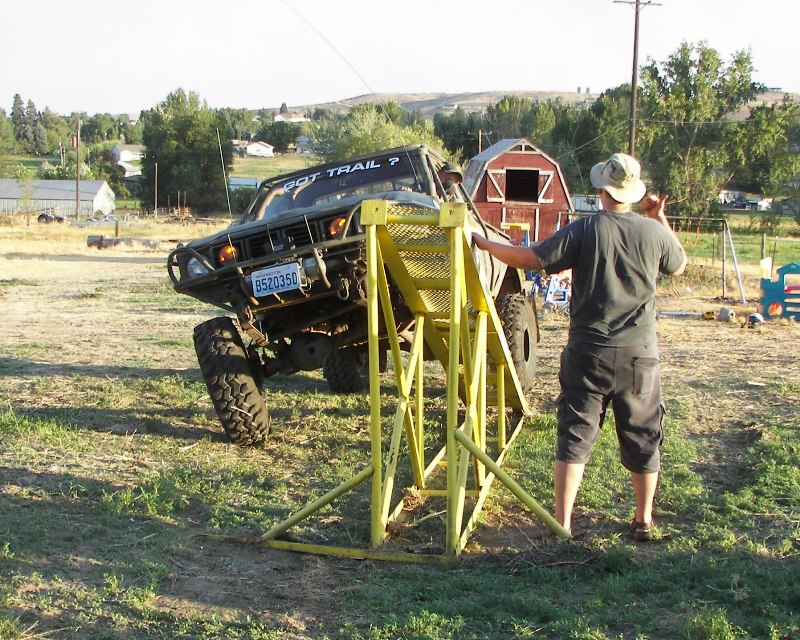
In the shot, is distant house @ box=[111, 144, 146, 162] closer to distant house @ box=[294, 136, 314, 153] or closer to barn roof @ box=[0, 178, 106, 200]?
distant house @ box=[294, 136, 314, 153]

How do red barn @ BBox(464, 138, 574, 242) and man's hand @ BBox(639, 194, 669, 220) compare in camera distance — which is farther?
red barn @ BBox(464, 138, 574, 242)

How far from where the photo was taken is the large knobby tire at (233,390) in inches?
265

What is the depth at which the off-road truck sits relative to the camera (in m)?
6.41

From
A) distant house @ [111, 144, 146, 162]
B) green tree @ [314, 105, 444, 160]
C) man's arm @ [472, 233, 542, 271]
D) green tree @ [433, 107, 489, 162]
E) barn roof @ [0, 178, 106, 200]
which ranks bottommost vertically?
man's arm @ [472, 233, 542, 271]

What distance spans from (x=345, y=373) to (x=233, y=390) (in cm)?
215

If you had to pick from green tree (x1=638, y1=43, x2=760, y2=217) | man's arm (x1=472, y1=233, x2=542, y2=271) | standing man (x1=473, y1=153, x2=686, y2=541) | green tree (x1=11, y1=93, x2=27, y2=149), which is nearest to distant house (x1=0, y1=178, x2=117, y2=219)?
green tree (x1=638, y1=43, x2=760, y2=217)

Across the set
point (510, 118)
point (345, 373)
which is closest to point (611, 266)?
point (345, 373)

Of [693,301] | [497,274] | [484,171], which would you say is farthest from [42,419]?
[484,171]

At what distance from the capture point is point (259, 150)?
380ft

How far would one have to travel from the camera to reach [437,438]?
23.4ft

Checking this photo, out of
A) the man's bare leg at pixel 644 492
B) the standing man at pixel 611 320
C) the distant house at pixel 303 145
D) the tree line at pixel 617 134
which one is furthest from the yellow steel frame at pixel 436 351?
the distant house at pixel 303 145

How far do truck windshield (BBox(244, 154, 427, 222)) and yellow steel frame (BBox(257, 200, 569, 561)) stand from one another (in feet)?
6.85

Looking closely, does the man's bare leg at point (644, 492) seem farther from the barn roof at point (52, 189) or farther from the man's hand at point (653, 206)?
the barn roof at point (52, 189)

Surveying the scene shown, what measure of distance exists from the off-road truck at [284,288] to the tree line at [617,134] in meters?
25.7
